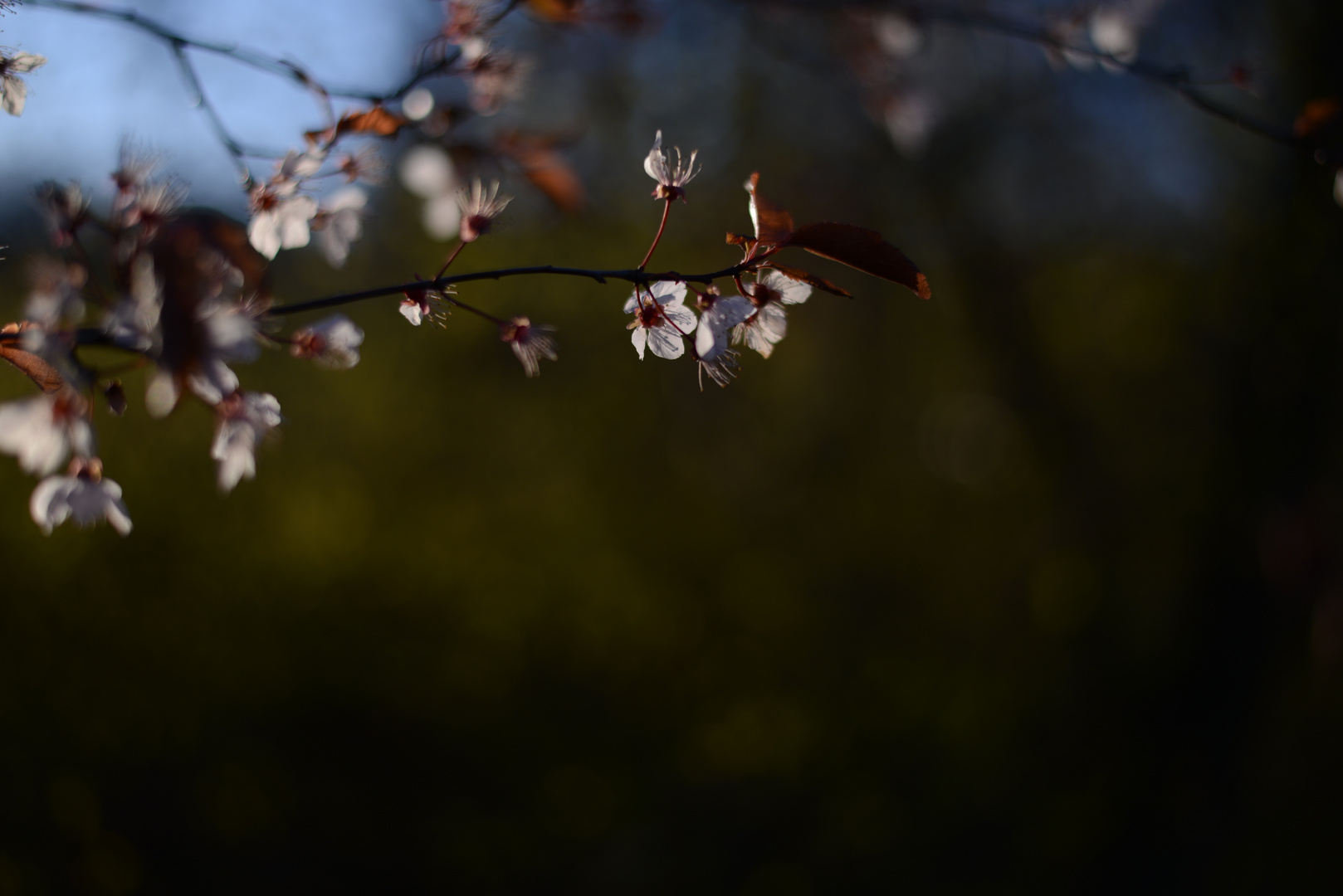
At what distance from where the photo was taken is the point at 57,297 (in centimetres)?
41

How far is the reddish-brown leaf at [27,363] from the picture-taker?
19.4 inches

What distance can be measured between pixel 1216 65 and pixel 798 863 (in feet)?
9.08

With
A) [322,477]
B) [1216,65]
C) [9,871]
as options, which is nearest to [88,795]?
[9,871]

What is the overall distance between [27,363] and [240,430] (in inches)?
5.2

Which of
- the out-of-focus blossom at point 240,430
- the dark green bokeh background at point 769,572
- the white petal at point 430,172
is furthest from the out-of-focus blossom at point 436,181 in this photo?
the dark green bokeh background at point 769,572

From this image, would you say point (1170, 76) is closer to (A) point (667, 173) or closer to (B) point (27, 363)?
(A) point (667, 173)

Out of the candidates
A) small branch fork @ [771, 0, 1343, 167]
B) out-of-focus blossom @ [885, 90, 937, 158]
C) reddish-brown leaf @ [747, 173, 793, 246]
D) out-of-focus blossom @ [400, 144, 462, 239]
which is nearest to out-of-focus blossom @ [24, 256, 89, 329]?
reddish-brown leaf @ [747, 173, 793, 246]

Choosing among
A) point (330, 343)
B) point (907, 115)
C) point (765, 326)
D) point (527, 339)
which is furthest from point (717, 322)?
point (907, 115)

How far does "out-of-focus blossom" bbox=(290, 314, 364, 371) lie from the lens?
0.58 m

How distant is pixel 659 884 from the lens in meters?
2.47

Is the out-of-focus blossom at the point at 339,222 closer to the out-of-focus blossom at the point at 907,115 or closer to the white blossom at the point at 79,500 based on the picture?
the white blossom at the point at 79,500

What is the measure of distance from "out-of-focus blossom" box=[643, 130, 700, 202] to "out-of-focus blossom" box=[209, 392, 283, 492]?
30 centimetres

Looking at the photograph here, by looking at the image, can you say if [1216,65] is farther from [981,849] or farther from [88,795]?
[88,795]

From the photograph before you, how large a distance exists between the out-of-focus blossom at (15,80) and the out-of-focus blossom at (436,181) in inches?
14.6
